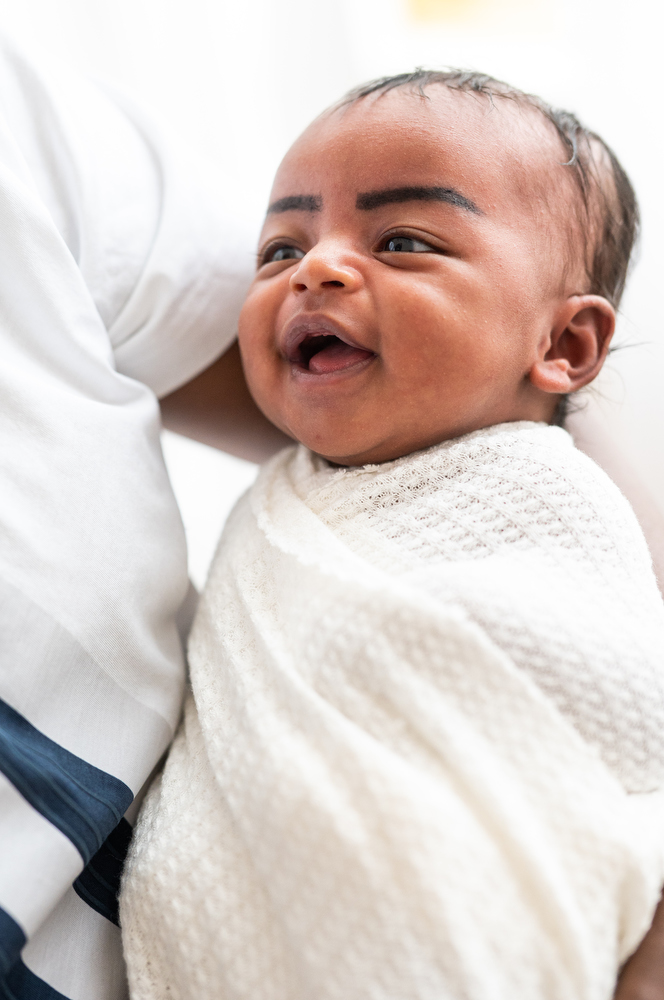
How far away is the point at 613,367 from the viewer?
1067 mm

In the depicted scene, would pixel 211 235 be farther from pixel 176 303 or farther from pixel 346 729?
pixel 346 729

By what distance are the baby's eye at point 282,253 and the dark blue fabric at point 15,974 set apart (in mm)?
590

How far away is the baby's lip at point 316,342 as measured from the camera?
654 millimetres

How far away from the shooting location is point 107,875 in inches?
23.0

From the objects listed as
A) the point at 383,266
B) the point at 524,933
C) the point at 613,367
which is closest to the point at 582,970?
the point at 524,933

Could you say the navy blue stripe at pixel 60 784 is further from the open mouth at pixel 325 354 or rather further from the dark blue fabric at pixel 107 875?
the open mouth at pixel 325 354

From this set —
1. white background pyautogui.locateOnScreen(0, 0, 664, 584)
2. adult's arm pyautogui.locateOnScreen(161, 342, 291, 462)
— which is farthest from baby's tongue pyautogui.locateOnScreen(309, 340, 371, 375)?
white background pyautogui.locateOnScreen(0, 0, 664, 584)

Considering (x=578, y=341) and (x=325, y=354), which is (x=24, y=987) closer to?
(x=325, y=354)

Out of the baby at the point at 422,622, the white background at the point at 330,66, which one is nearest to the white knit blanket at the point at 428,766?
the baby at the point at 422,622

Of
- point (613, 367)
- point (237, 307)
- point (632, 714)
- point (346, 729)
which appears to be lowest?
point (613, 367)

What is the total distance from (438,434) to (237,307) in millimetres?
299

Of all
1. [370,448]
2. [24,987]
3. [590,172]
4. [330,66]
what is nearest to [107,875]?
[24,987]

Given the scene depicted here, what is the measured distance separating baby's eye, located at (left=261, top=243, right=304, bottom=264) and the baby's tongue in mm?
113

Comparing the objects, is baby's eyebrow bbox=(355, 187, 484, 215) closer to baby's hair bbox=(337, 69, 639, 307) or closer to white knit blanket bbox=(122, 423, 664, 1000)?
baby's hair bbox=(337, 69, 639, 307)
